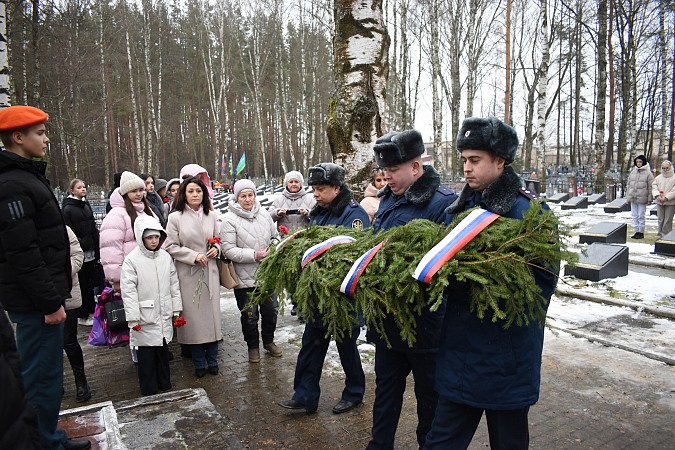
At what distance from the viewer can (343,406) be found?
408cm

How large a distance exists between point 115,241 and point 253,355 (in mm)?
1899

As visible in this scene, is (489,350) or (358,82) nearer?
(489,350)

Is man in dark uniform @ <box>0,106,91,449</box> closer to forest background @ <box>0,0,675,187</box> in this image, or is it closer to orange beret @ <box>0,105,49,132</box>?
orange beret @ <box>0,105,49,132</box>

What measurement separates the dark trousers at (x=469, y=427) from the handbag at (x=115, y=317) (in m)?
3.43

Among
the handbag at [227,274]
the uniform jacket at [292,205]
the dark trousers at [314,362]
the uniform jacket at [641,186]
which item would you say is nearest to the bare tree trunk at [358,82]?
the uniform jacket at [292,205]

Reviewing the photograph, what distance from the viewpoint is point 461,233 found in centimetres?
222

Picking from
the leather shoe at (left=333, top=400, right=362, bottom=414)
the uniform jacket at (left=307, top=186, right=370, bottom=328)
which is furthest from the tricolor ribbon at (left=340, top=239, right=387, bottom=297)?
the leather shoe at (left=333, top=400, right=362, bottom=414)

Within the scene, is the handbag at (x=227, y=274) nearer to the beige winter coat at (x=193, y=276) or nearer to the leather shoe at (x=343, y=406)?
the beige winter coat at (x=193, y=276)

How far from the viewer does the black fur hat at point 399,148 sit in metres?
3.07

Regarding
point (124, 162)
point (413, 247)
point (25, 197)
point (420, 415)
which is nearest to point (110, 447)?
point (25, 197)

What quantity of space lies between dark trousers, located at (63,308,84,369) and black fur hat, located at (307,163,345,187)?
242 cm

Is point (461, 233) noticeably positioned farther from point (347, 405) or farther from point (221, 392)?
point (221, 392)

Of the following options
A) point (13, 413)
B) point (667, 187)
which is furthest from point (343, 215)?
point (667, 187)

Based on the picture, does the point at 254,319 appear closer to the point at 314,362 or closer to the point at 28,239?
the point at 314,362
